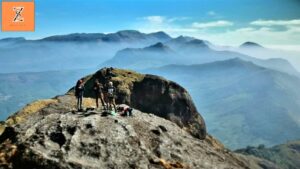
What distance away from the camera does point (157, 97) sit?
18562cm

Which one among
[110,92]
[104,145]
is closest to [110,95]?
[110,92]

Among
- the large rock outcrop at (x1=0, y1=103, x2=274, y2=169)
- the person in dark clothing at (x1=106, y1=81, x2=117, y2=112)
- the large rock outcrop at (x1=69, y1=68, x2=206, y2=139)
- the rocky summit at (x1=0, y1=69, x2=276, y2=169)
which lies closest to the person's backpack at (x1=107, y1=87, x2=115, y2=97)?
the person in dark clothing at (x1=106, y1=81, x2=117, y2=112)

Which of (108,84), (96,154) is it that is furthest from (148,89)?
(96,154)

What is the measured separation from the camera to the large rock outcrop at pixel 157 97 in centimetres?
17400

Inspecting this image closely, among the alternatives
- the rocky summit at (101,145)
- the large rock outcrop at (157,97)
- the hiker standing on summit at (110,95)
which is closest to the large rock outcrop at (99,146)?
the rocky summit at (101,145)

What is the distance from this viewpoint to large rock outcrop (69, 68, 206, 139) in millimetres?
174000

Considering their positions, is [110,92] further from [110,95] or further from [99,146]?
[99,146]

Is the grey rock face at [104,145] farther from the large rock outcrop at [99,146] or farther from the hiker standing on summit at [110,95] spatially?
the hiker standing on summit at [110,95]

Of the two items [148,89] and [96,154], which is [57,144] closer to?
[96,154]

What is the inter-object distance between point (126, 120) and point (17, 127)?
1003cm

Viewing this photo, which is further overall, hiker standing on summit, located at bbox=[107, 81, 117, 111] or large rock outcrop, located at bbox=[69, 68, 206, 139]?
large rock outcrop, located at bbox=[69, 68, 206, 139]

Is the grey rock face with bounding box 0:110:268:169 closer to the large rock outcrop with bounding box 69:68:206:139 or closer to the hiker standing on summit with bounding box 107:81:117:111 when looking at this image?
the hiker standing on summit with bounding box 107:81:117:111

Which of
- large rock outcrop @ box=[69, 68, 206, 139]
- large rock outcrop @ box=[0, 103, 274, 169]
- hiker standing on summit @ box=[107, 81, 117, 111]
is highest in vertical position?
hiker standing on summit @ box=[107, 81, 117, 111]

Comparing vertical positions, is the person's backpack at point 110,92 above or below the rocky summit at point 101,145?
above
